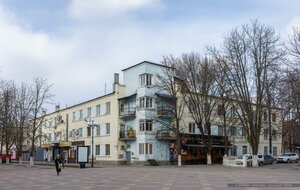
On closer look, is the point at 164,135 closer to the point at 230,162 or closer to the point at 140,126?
the point at 140,126

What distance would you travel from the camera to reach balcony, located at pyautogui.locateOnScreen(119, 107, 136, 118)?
54562 mm

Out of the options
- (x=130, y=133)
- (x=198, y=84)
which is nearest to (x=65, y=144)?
(x=130, y=133)

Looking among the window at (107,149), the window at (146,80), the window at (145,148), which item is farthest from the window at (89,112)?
the window at (145,148)

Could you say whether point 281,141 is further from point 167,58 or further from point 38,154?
point 38,154

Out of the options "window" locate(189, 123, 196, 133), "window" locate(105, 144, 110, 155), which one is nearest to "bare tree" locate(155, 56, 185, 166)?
"window" locate(189, 123, 196, 133)

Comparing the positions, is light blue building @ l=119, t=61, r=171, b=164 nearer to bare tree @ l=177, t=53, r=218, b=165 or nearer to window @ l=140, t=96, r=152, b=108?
window @ l=140, t=96, r=152, b=108

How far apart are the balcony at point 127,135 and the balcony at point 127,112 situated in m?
2.21

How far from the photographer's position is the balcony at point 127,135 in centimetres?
5403

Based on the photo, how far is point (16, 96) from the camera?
58031 mm

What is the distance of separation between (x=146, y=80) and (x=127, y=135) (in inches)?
317

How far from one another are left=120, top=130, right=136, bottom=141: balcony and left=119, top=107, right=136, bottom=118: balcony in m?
2.21

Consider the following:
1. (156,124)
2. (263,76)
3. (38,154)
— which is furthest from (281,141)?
(38,154)

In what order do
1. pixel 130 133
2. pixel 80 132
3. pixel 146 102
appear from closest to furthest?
1. pixel 146 102
2. pixel 130 133
3. pixel 80 132

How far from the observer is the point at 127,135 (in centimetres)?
5488
